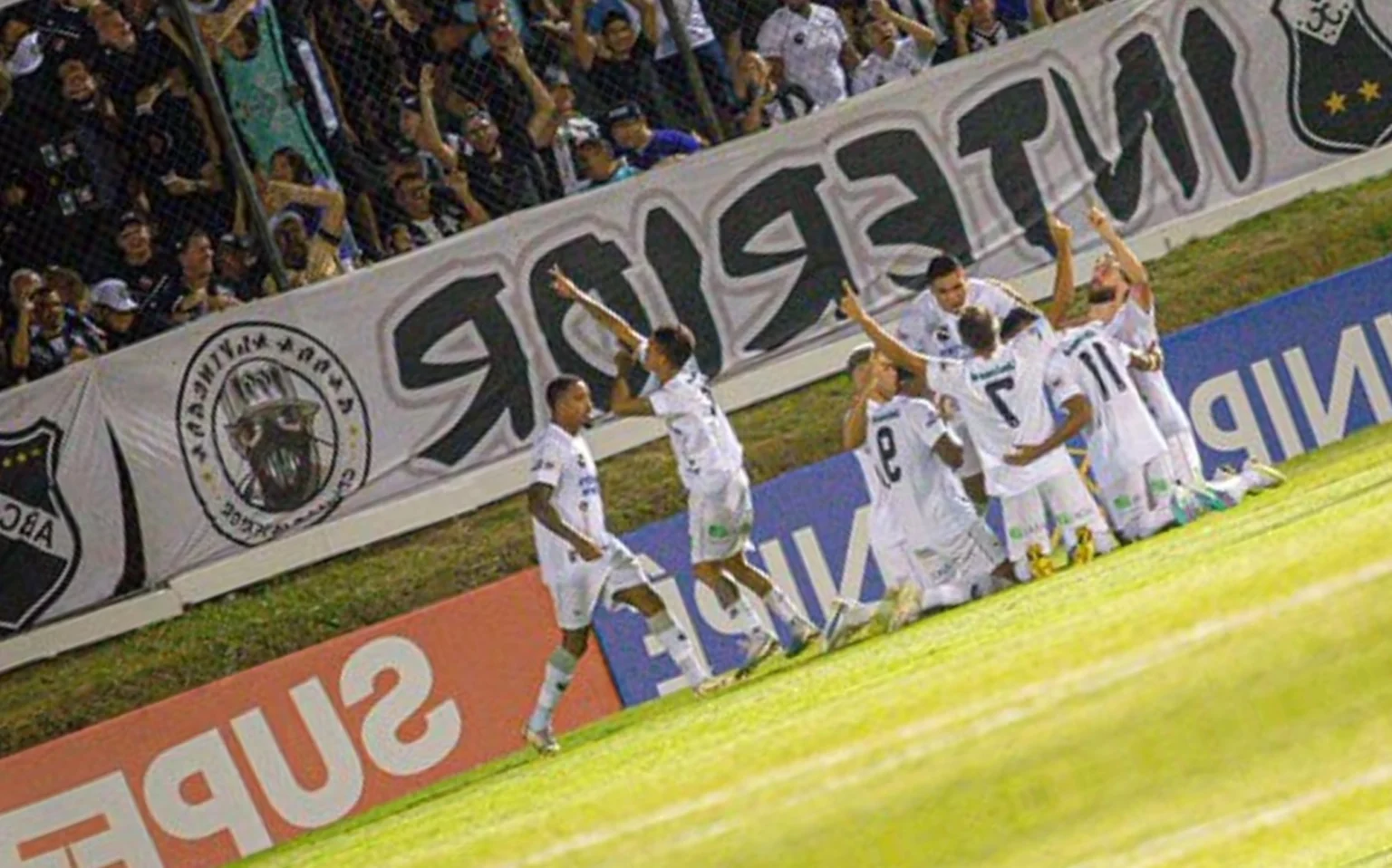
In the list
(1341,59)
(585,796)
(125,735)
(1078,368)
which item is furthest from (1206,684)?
(1341,59)

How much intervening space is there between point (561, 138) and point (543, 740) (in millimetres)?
4080

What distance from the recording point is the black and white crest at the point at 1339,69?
61.5 feet

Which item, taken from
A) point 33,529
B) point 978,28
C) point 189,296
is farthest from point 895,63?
point 33,529

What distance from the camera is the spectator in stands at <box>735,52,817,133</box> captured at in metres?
18.3

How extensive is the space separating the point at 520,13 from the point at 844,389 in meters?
3.34

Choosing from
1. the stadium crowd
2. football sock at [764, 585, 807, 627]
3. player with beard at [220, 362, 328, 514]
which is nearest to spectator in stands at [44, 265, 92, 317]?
the stadium crowd

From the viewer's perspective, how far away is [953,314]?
1659cm

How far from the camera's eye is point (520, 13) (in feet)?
58.9

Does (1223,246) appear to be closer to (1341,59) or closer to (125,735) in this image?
(1341,59)

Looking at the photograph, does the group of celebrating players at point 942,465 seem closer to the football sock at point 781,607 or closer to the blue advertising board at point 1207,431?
the football sock at point 781,607

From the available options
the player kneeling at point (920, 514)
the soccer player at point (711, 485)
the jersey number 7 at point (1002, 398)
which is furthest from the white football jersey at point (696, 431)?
the jersey number 7 at point (1002, 398)

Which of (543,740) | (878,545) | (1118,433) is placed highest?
(1118,433)

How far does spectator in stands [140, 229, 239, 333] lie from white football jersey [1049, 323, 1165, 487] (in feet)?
17.7

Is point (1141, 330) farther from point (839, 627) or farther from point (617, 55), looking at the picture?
point (617, 55)
